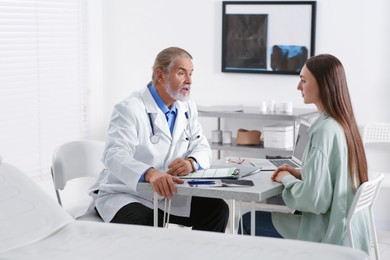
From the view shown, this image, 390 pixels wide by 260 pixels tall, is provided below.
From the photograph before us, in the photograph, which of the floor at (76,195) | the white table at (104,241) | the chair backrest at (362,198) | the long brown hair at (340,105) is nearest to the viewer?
the white table at (104,241)

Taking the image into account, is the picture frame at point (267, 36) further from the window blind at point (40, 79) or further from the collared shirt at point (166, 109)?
the collared shirt at point (166, 109)

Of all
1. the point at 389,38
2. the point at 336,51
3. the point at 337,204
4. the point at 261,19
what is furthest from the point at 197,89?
the point at 337,204

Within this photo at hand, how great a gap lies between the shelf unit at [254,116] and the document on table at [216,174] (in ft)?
5.46

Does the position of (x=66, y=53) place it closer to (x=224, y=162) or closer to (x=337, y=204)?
(x=224, y=162)

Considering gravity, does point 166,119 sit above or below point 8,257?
above

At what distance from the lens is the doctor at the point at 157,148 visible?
3.48m

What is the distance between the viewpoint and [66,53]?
5594 mm

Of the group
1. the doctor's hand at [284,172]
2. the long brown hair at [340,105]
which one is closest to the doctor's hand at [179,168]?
the doctor's hand at [284,172]

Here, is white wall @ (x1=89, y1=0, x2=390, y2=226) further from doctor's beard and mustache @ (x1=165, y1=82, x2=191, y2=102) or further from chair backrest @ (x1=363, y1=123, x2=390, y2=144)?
doctor's beard and mustache @ (x1=165, y1=82, x2=191, y2=102)

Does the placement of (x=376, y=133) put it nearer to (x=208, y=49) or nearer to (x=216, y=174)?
(x=208, y=49)

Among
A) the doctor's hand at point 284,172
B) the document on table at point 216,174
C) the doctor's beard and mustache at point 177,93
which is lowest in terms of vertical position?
the document on table at point 216,174

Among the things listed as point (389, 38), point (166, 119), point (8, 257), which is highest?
point (389, 38)

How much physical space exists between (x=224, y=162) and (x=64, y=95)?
2161 mm

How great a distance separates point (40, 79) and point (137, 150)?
193 cm
